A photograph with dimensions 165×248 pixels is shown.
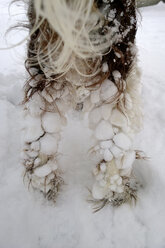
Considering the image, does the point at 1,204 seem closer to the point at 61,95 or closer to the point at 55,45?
the point at 61,95

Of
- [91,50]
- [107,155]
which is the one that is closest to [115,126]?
[107,155]

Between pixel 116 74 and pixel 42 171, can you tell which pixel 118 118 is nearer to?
pixel 116 74

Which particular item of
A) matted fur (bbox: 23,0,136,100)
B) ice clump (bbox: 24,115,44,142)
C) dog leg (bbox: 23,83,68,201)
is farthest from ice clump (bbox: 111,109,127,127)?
ice clump (bbox: 24,115,44,142)

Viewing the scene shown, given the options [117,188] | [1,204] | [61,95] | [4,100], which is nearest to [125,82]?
[61,95]

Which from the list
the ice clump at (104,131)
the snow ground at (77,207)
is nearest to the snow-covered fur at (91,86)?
the ice clump at (104,131)

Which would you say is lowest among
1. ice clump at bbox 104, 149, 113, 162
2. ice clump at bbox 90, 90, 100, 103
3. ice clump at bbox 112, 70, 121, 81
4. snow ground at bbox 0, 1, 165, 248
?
snow ground at bbox 0, 1, 165, 248

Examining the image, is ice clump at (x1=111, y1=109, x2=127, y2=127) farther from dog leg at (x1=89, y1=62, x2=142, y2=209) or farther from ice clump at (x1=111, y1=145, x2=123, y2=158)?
ice clump at (x1=111, y1=145, x2=123, y2=158)
